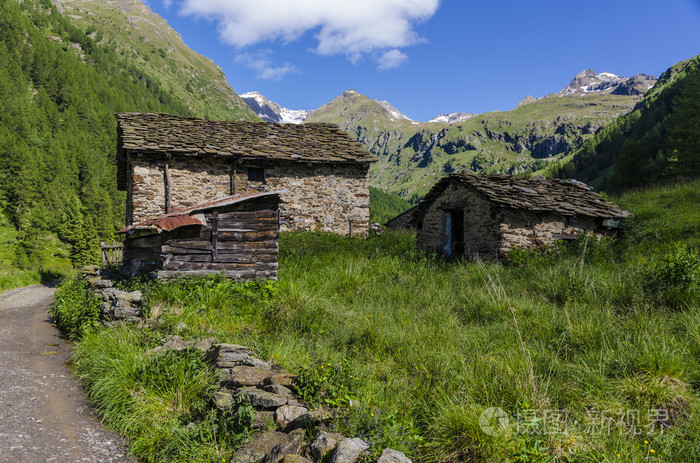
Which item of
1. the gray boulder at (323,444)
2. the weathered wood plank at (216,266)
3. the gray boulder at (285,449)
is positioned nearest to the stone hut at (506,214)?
the weathered wood plank at (216,266)

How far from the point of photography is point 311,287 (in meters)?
8.39

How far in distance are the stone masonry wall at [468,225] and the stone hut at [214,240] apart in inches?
274

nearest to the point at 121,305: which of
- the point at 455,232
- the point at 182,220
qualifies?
the point at 182,220

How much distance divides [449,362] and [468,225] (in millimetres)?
9164

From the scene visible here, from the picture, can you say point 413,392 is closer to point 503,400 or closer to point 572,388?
point 503,400

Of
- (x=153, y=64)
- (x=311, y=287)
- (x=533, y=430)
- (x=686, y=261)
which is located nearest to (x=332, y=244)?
(x=311, y=287)

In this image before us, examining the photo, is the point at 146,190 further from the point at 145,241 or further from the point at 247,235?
the point at 247,235

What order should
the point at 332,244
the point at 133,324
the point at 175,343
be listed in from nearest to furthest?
the point at 175,343
the point at 133,324
the point at 332,244

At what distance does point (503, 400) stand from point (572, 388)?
893 millimetres

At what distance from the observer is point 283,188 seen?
16703mm

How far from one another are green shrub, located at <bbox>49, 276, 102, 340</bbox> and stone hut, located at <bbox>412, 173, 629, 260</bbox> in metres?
10.6

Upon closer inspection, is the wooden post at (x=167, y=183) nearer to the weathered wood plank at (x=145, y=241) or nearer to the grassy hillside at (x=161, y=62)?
the weathered wood plank at (x=145, y=241)

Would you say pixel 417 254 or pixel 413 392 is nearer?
pixel 413 392

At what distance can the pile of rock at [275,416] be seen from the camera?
2.91 metres
